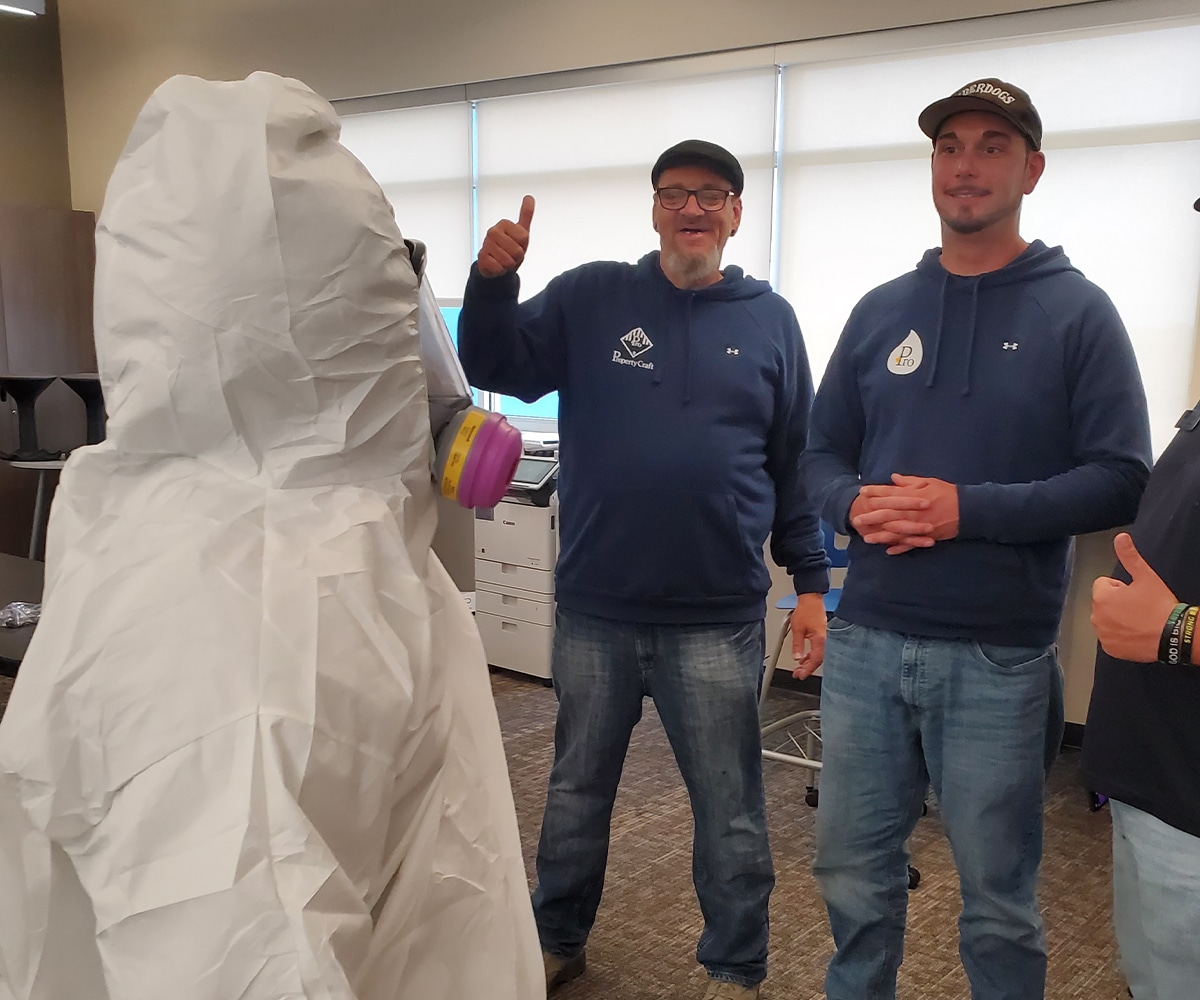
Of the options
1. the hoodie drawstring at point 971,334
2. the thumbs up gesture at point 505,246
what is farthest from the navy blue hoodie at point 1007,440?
the thumbs up gesture at point 505,246

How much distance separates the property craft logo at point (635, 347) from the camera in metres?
1.93

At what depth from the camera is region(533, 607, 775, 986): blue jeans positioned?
1.91 m

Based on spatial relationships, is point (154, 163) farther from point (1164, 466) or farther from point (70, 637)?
point (1164, 466)

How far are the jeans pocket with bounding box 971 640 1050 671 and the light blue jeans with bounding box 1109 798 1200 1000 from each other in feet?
0.92

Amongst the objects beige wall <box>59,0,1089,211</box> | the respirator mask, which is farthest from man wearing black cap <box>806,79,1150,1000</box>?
beige wall <box>59,0,1089,211</box>

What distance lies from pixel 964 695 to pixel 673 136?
322 cm

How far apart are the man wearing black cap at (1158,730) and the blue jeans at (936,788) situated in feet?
0.74

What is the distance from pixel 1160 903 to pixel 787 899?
1.36 metres

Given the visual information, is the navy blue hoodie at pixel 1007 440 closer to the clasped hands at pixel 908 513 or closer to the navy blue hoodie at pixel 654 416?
the clasped hands at pixel 908 513

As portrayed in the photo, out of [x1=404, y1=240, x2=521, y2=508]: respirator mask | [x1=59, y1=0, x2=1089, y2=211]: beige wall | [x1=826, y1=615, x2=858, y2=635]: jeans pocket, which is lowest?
[x1=826, y1=615, x2=858, y2=635]: jeans pocket

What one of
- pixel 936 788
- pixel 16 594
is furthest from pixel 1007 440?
pixel 16 594

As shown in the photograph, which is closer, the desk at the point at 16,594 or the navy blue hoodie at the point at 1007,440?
the navy blue hoodie at the point at 1007,440

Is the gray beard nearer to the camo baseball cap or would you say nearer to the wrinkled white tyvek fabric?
the camo baseball cap

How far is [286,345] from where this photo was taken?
0.81 metres
